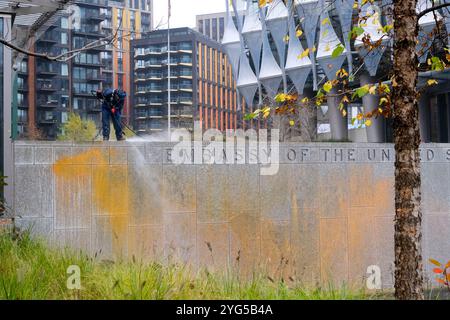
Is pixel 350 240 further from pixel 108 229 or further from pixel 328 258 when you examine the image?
pixel 108 229

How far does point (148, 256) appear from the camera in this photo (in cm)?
1053

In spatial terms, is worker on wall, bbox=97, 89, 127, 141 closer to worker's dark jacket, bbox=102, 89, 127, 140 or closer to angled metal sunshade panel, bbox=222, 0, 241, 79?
worker's dark jacket, bbox=102, 89, 127, 140

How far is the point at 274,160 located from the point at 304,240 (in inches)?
68.8

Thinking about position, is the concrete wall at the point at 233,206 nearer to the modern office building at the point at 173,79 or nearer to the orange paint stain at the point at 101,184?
the orange paint stain at the point at 101,184

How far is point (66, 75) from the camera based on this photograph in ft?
309

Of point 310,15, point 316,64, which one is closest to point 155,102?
point 316,64

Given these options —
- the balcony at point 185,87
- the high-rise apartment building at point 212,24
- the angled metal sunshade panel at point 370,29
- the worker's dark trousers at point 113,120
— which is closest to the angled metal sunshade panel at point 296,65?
the angled metal sunshade panel at point 370,29

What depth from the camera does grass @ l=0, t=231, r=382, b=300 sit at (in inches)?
244

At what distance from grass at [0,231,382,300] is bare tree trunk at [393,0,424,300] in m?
0.71

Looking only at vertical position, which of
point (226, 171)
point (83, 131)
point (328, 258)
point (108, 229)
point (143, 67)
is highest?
point (143, 67)

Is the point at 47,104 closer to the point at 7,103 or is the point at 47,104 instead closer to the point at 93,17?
the point at 93,17

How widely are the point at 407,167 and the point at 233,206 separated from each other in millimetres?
6054
